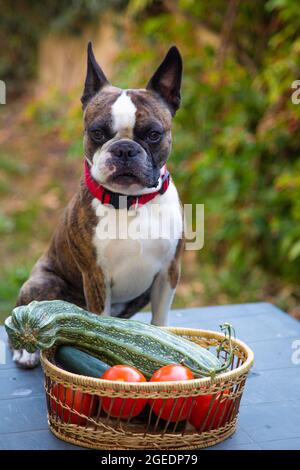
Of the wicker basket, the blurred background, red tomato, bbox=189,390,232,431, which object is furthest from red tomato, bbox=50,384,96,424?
the blurred background

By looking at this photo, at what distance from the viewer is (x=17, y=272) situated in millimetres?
3973

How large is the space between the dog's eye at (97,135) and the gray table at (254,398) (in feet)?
2.68

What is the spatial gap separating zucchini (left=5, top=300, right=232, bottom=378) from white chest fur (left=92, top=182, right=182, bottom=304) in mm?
365

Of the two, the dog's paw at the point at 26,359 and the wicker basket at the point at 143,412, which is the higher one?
the wicker basket at the point at 143,412

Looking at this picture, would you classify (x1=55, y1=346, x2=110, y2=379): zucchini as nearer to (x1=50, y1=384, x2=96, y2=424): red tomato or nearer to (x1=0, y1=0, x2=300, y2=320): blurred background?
(x1=50, y1=384, x2=96, y2=424): red tomato

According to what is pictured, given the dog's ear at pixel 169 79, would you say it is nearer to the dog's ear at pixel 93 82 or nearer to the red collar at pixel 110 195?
the dog's ear at pixel 93 82

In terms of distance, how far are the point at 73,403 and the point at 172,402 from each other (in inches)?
10.3

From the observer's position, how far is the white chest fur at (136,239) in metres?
2.28

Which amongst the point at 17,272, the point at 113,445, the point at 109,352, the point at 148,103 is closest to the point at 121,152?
the point at 148,103

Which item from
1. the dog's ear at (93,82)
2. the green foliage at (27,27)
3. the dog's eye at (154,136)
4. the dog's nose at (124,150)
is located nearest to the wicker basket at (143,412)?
the dog's nose at (124,150)

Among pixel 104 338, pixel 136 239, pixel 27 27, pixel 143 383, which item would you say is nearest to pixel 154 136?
pixel 136 239

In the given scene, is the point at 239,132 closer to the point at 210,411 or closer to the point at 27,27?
the point at 210,411

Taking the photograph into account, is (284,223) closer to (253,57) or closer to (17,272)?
(253,57)

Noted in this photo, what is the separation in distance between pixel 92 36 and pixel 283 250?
3953 millimetres
